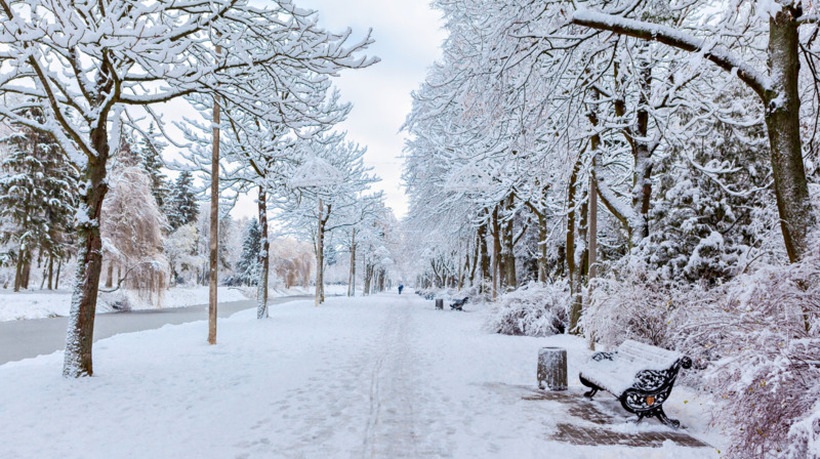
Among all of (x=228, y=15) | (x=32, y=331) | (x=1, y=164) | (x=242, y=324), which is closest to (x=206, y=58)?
(x=228, y=15)

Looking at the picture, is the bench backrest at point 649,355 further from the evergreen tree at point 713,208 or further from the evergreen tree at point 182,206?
the evergreen tree at point 182,206

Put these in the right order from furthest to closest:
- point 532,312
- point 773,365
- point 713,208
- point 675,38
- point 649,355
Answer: point 532,312
point 713,208
point 649,355
point 675,38
point 773,365

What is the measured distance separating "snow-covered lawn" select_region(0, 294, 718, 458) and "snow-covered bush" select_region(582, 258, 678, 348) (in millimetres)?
995

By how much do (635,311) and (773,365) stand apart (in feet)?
17.4

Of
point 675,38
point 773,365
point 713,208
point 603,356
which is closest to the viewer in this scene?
point 773,365

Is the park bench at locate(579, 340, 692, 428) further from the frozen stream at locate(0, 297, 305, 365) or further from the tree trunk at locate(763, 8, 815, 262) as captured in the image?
the frozen stream at locate(0, 297, 305, 365)

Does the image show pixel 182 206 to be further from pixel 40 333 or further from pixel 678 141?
pixel 678 141

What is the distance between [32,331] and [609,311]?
57.2 feet

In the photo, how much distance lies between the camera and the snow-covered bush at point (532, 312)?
43.0 feet

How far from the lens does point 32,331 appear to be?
14.8 meters

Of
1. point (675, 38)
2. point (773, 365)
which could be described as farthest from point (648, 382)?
point (675, 38)

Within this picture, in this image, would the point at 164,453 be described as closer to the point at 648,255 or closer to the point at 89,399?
the point at 89,399

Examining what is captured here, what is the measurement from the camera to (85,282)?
684cm

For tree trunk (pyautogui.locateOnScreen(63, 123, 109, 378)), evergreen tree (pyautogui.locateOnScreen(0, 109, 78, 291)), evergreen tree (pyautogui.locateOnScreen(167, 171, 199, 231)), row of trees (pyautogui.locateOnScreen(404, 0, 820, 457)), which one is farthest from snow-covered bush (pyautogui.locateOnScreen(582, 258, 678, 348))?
evergreen tree (pyautogui.locateOnScreen(167, 171, 199, 231))
